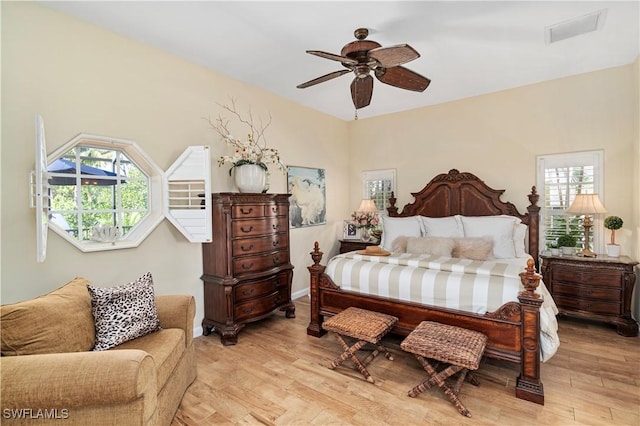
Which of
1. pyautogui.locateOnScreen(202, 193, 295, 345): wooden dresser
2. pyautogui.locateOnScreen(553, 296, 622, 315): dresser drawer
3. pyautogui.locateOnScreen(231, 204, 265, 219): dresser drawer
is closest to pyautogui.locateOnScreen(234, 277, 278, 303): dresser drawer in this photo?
pyautogui.locateOnScreen(202, 193, 295, 345): wooden dresser

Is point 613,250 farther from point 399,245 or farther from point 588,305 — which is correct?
point 399,245

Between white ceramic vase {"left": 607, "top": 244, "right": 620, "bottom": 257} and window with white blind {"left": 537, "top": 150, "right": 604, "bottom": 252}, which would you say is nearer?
white ceramic vase {"left": 607, "top": 244, "right": 620, "bottom": 257}

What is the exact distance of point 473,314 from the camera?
8.31 ft

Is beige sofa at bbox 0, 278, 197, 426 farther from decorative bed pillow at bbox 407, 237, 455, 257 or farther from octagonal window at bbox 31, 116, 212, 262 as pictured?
decorative bed pillow at bbox 407, 237, 455, 257

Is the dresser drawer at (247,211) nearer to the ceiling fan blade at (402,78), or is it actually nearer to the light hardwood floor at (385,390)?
the light hardwood floor at (385,390)

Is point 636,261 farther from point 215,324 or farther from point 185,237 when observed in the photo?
point 185,237

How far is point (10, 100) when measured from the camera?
222 centimetres

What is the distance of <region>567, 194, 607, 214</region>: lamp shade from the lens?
3.46m

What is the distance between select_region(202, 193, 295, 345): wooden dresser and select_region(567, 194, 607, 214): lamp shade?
3497 mm

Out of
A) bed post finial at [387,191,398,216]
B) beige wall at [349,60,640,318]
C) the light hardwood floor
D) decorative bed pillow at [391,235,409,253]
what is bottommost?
the light hardwood floor

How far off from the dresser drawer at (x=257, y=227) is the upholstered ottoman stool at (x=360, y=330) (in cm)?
132

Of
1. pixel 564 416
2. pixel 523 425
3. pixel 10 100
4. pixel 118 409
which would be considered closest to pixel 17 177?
pixel 10 100

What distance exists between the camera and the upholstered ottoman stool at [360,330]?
2.50m

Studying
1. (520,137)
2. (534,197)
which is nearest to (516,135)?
(520,137)
